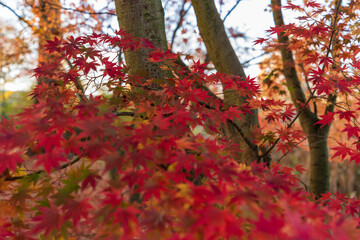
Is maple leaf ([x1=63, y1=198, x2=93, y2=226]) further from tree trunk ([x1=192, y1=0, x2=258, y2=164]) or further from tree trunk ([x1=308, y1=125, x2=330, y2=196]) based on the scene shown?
tree trunk ([x1=308, y1=125, x2=330, y2=196])

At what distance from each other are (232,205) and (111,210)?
0.46 metres

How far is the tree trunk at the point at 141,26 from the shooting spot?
2.12 metres

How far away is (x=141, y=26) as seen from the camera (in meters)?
2.13

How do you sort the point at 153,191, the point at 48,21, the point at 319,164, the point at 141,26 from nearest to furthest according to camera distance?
the point at 153,191
the point at 141,26
the point at 319,164
the point at 48,21

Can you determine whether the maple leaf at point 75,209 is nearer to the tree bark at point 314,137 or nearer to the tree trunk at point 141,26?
the tree trunk at point 141,26

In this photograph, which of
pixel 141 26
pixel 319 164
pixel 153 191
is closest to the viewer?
pixel 153 191

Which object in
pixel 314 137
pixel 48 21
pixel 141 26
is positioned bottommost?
pixel 314 137

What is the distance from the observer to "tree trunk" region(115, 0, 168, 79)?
2.12 meters

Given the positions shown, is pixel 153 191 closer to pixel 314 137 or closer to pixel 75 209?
pixel 75 209

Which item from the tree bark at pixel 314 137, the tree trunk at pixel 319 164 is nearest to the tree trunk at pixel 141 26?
the tree bark at pixel 314 137

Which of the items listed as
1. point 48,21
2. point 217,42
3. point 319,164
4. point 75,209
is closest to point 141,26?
point 217,42

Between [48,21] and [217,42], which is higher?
[48,21]

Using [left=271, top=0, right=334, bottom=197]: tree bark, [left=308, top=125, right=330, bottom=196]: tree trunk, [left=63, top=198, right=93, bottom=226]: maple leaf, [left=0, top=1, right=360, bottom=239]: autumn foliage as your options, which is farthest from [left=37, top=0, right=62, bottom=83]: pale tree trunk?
[left=63, top=198, right=93, bottom=226]: maple leaf

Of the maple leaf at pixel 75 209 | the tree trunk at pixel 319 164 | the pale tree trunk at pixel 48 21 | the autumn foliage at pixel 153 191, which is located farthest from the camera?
the pale tree trunk at pixel 48 21
